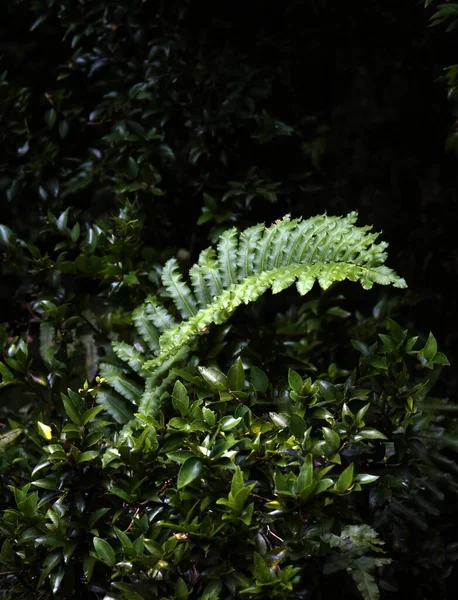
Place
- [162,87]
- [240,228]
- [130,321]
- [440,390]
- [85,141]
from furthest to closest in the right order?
[85,141], [162,87], [240,228], [440,390], [130,321]

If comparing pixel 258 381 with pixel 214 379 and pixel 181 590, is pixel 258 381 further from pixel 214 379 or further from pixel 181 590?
pixel 181 590

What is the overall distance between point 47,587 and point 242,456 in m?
0.72

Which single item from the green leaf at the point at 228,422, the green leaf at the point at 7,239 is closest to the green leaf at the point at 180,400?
the green leaf at the point at 228,422

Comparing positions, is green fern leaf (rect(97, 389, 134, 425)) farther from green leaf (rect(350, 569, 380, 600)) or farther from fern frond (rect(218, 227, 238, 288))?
green leaf (rect(350, 569, 380, 600))

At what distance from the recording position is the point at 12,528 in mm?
2096

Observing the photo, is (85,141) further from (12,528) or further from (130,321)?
(12,528)

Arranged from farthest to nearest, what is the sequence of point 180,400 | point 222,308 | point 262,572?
1. point 222,308
2. point 180,400
3. point 262,572

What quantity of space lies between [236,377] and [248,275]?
59cm

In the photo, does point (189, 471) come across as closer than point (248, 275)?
Yes

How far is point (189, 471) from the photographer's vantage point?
6.28ft

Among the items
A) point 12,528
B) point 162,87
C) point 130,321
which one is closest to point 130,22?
point 162,87

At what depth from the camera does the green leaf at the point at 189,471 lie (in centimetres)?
189

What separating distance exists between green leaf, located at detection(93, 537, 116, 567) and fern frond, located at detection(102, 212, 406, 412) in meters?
0.61

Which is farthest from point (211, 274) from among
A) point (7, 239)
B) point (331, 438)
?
point (7, 239)
